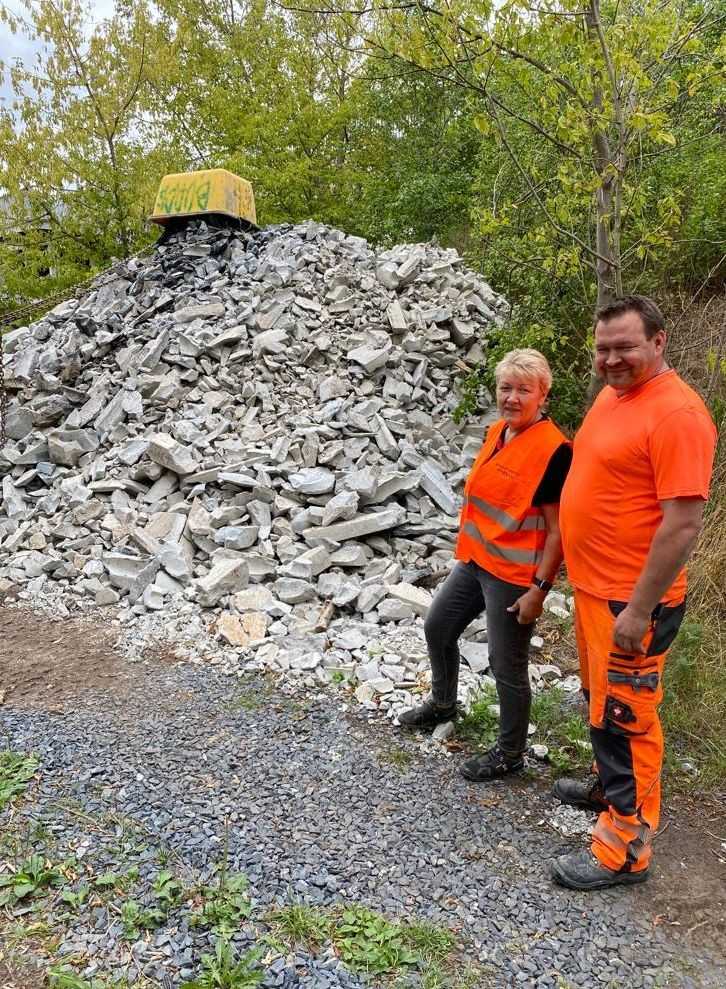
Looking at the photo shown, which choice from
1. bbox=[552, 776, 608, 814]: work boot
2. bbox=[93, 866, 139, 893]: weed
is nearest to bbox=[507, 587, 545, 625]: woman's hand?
bbox=[552, 776, 608, 814]: work boot

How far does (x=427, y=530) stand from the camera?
6.14 m

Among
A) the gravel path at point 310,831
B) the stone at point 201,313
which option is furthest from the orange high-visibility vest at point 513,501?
the stone at point 201,313

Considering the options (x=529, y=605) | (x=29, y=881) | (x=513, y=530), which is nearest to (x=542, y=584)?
(x=529, y=605)

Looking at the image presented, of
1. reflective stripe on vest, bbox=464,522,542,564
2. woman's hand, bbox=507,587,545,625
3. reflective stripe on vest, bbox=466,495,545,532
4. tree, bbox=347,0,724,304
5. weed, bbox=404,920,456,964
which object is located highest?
tree, bbox=347,0,724,304

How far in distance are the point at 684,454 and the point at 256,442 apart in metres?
5.18

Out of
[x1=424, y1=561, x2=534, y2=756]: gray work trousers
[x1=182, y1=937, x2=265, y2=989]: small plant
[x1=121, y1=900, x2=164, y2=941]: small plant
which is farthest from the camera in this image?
[x1=424, y1=561, x2=534, y2=756]: gray work trousers

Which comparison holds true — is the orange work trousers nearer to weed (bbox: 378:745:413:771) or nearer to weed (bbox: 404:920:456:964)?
weed (bbox: 404:920:456:964)

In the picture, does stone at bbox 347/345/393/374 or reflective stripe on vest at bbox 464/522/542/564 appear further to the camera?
stone at bbox 347/345/393/374

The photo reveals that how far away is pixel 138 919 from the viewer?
8.78 feet

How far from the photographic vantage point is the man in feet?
7.68

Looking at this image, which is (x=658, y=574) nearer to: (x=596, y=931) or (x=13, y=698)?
(x=596, y=931)

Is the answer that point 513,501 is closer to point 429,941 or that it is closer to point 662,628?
point 662,628

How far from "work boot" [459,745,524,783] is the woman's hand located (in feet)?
2.78

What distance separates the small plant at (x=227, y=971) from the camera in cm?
241
